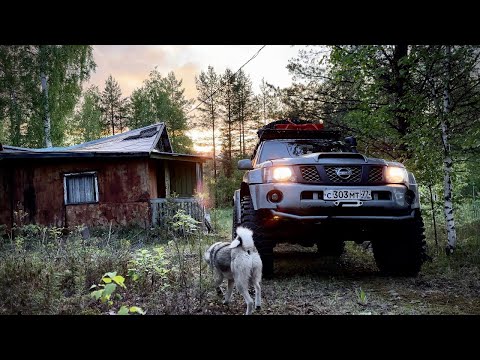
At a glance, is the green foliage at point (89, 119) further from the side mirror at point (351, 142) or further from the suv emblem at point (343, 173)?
the suv emblem at point (343, 173)

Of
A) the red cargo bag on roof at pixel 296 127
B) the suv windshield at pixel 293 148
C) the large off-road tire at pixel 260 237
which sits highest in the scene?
the red cargo bag on roof at pixel 296 127

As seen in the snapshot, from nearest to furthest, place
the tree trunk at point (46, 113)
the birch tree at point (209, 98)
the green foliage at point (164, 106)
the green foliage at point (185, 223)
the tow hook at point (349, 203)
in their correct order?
the tow hook at point (349, 203)
the green foliage at point (185, 223)
the birch tree at point (209, 98)
the tree trunk at point (46, 113)
the green foliage at point (164, 106)

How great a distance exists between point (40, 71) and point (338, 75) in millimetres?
10115

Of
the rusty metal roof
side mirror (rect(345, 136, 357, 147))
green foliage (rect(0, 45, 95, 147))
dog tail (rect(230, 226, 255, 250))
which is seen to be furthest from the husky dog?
green foliage (rect(0, 45, 95, 147))

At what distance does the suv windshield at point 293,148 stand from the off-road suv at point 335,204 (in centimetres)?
71

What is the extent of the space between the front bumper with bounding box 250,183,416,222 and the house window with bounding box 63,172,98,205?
7.55m

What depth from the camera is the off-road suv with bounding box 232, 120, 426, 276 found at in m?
3.58

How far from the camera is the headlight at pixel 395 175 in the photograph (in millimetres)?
3779

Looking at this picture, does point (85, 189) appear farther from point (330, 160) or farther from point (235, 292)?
point (330, 160)

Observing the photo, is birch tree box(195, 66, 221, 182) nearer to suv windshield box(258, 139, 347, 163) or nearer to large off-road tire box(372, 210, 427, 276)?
suv windshield box(258, 139, 347, 163)

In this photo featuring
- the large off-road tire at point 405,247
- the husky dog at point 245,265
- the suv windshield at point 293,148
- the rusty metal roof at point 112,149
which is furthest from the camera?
the rusty metal roof at point 112,149

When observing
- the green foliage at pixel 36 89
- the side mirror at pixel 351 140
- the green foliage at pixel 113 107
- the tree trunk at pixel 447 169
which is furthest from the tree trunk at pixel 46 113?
the tree trunk at pixel 447 169
